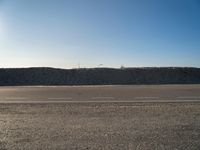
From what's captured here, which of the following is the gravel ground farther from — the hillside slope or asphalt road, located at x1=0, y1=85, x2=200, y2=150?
the hillside slope

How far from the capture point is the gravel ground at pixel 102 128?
8.78 m

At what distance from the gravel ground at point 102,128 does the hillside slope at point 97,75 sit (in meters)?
33.8

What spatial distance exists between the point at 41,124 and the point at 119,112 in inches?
145

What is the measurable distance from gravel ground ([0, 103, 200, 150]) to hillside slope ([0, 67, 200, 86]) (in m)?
33.8

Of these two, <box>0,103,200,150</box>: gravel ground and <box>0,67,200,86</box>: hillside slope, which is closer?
<box>0,103,200,150</box>: gravel ground

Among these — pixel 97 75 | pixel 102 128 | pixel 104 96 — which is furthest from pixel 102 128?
pixel 97 75

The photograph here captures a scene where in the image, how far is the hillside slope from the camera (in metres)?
50.2

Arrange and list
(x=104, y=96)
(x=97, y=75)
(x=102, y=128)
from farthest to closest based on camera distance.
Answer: (x=97, y=75) → (x=104, y=96) → (x=102, y=128)

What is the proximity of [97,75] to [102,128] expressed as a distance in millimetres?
42721

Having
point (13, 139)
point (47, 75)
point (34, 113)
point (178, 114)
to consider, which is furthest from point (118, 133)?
point (47, 75)

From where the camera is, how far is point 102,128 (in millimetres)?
10930

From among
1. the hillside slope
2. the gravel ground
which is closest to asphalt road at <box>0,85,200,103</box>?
the gravel ground

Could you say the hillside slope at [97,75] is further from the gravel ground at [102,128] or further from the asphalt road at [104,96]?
the gravel ground at [102,128]

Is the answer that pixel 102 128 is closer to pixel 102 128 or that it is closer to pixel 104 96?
pixel 102 128
